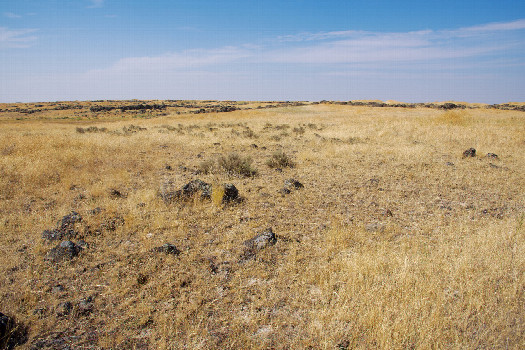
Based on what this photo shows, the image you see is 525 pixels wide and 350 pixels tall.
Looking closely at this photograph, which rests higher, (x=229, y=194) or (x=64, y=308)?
(x=229, y=194)

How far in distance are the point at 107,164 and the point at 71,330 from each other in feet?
29.6

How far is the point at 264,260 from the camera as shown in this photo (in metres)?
4.83

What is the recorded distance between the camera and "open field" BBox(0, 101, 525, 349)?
3258 millimetres

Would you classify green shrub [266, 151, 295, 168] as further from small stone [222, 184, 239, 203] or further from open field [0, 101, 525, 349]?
small stone [222, 184, 239, 203]

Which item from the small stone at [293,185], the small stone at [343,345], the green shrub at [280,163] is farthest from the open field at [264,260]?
the green shrub at [280,163]

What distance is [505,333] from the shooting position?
3.04m

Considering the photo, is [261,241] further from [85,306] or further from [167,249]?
[85,306]

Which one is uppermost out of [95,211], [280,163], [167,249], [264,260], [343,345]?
[280,163]

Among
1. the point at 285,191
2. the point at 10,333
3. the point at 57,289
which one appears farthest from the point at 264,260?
the point at 285,191

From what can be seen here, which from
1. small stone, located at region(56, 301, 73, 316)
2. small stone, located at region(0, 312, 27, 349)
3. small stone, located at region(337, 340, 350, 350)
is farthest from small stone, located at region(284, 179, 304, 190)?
small stone, located at region(0, 312, 27, 349)

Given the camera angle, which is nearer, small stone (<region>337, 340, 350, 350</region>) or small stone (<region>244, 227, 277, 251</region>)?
small stone (<region>337, 340, 350, 350</region>)

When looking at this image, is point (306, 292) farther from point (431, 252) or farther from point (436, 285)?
point (431, 252)

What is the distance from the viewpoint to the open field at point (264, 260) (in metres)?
3.26

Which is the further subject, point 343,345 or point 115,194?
point 115,194
